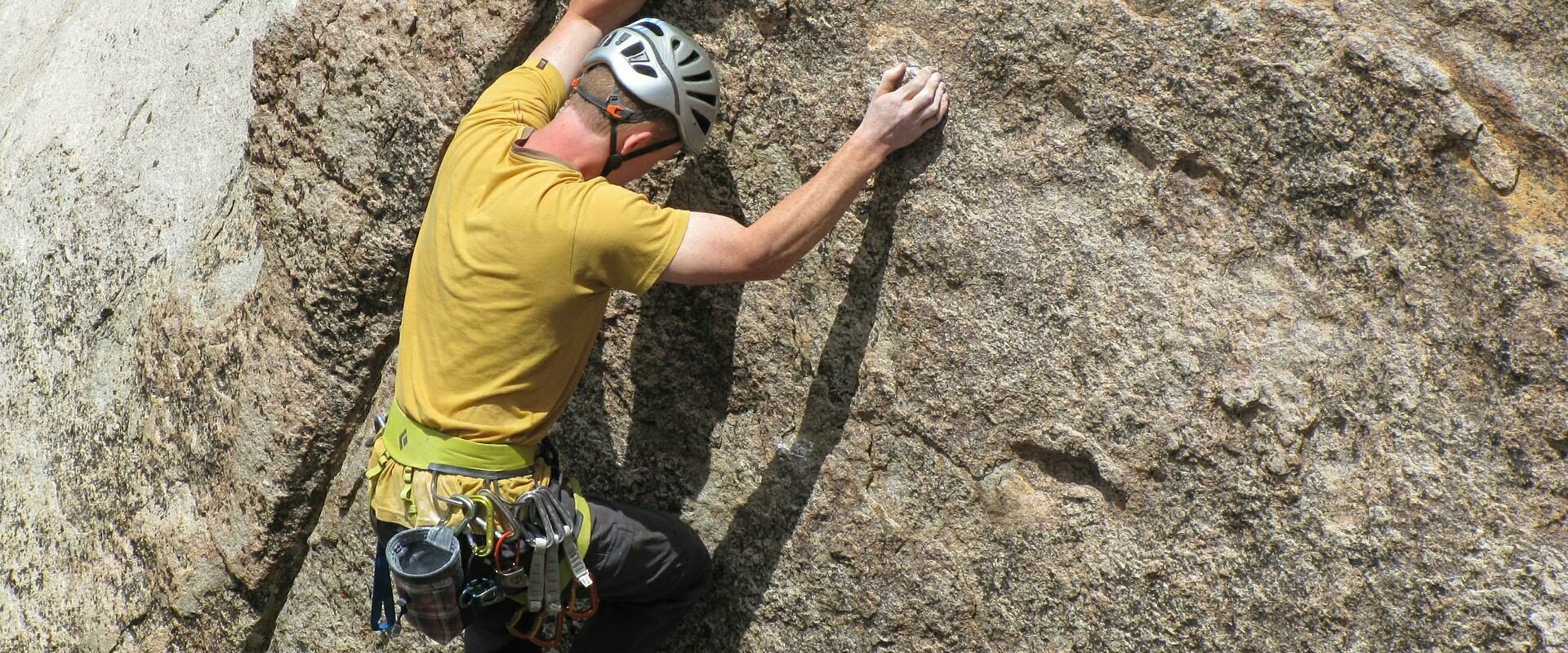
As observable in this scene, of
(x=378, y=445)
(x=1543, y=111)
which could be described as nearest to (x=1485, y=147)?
(x=1543, y=111)

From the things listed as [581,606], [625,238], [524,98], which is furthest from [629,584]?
[524,98]

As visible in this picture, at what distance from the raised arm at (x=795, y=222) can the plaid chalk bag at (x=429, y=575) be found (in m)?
0.99

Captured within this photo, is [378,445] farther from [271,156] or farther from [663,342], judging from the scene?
[271,156]

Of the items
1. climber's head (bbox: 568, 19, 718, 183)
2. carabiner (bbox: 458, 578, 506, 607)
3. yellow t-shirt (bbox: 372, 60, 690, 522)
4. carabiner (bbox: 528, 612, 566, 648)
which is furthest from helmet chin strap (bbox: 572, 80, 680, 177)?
carabiner (bbox: 528, 612, 566, 648)

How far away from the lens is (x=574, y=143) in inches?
133

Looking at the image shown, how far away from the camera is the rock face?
3.03 meters

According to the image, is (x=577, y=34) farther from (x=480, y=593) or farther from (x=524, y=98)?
(x=480, y=593)

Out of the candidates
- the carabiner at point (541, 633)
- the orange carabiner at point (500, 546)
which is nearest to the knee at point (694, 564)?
the carabiner at point (541, 633)

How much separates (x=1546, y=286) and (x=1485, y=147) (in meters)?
0.38

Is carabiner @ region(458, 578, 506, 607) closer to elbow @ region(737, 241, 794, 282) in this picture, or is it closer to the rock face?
the rock face

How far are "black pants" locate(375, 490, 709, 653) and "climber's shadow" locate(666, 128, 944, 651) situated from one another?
0.17 m

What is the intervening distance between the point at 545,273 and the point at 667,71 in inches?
27.8

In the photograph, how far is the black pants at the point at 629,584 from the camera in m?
3.61

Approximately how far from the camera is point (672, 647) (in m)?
4.20
